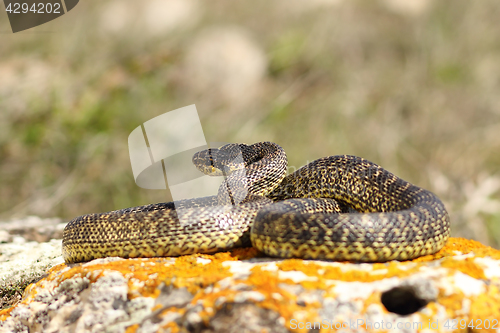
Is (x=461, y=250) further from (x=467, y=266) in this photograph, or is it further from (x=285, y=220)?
(x=285, y=220)

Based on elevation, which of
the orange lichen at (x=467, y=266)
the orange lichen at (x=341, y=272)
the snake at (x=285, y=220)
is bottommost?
the orange lichen at (x=467, y=266)

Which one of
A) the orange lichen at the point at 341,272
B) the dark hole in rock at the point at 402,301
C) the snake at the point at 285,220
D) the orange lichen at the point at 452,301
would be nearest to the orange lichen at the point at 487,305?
the orange lichen at the point at 452,301

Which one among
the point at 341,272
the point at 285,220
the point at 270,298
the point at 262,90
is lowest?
the point at 341,272

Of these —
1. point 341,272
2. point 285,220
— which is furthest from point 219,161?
point 341,272

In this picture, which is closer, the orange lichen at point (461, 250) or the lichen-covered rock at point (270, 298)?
the lichen-covered rock at point (270, 298)

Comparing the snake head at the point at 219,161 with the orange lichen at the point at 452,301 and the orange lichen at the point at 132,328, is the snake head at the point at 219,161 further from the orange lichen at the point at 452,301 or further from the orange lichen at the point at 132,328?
the orange lichen at the point at 452,301

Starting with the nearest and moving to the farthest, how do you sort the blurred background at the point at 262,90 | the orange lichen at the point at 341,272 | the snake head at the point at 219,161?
the orange lichen at the point at 341,272
the snake head at the point at 219,161
the blurred background at the point at 262,90

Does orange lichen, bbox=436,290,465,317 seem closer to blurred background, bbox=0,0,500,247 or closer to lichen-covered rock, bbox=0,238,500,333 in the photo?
lichen-covered rock, bbox=0,238,500,333
